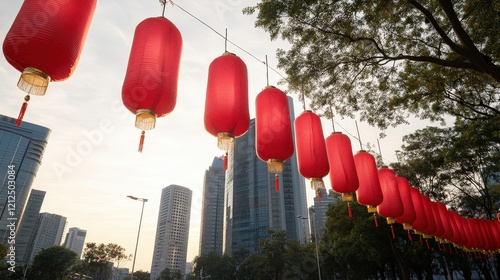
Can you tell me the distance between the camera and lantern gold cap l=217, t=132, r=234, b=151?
3775 mm

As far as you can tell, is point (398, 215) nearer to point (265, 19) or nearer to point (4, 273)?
point (265, 19)

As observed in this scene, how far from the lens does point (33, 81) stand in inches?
108

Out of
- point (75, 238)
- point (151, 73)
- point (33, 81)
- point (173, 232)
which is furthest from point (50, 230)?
point (151, 73)

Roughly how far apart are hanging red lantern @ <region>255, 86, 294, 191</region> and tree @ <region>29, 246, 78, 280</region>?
41.1 m

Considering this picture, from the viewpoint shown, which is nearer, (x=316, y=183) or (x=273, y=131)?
(x=273, y=131)

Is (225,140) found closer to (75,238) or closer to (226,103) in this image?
(226,103)

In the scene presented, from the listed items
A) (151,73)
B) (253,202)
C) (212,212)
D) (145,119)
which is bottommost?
(145,119)

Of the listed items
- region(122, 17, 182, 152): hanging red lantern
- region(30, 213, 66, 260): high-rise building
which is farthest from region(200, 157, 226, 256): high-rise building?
region(122, 17, 182, 152): hanging red lantern

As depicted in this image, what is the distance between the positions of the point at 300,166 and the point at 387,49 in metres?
5.85

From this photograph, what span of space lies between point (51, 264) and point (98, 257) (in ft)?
28.9

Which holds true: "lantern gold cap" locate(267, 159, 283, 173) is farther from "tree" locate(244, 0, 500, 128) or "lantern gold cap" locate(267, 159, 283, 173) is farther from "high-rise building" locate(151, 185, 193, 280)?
"high-rise building" locate(151, 185, 193, 280)

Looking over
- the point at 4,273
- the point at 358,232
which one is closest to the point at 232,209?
the point at 4,273

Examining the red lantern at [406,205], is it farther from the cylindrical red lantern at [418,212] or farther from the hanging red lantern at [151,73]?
the hanging red lantern at [151,73]

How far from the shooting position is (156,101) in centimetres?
310
